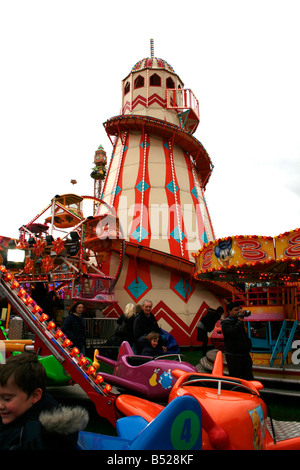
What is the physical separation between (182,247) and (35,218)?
6266 mm

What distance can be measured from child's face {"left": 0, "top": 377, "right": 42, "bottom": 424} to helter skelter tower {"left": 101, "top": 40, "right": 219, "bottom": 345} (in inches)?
452

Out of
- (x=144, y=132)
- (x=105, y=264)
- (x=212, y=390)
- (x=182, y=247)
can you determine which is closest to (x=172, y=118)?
(x=144, y=132)

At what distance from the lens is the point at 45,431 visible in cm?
160

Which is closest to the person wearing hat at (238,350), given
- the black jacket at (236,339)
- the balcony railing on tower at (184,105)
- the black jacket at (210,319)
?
the black jacket at (236,339)

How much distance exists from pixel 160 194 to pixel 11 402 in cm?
1366

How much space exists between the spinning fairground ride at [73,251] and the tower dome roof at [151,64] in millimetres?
9639

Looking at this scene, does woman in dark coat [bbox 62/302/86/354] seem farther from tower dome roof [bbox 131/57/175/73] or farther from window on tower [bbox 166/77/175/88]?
tower dome roof [bbox 131/57/175/73]

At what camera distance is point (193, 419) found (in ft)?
6.81

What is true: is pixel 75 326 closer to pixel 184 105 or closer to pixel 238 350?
pixel 238 350

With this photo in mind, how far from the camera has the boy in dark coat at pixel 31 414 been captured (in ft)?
5.20

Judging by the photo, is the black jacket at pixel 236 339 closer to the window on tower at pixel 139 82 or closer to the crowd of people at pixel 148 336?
the crowd of people at pixel 148 336

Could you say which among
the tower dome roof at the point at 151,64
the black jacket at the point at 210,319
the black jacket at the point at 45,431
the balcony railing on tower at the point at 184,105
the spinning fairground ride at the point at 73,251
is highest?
the tower dome roof at the point at 151,64

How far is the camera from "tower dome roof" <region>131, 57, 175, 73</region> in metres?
18.5
